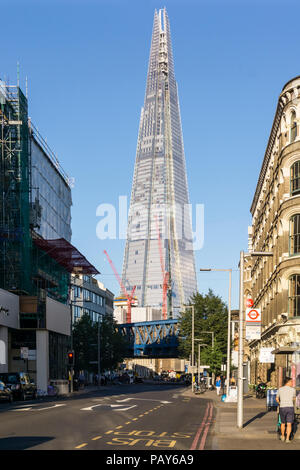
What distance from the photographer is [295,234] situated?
4669 cm

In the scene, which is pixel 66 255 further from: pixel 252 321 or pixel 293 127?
pixel 252 321

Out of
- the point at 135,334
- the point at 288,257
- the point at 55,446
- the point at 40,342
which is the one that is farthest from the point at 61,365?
the point at 135,334

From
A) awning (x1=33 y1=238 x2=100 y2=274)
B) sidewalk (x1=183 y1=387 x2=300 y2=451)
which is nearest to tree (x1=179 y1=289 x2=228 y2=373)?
awning (x1=33 y1=238 x2=100 y2=274)

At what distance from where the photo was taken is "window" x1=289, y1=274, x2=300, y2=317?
4609cm

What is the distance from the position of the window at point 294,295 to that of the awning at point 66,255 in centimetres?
3777

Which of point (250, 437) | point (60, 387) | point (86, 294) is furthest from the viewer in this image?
point (86, 294)

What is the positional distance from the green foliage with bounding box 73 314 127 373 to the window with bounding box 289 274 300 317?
61.5 m

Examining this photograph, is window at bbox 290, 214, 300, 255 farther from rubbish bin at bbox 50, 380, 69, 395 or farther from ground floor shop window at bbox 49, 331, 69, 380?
ground floor shop window at bbox 49, 331, 69, 380

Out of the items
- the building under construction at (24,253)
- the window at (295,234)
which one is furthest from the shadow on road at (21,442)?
the building under construction at (24,253)

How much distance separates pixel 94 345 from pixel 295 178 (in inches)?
2587

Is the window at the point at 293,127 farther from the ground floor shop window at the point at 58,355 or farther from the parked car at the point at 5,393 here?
the ground floor shop window at the point at 58,355

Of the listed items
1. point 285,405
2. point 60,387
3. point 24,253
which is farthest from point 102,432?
point 24,253

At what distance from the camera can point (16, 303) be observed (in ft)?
226
